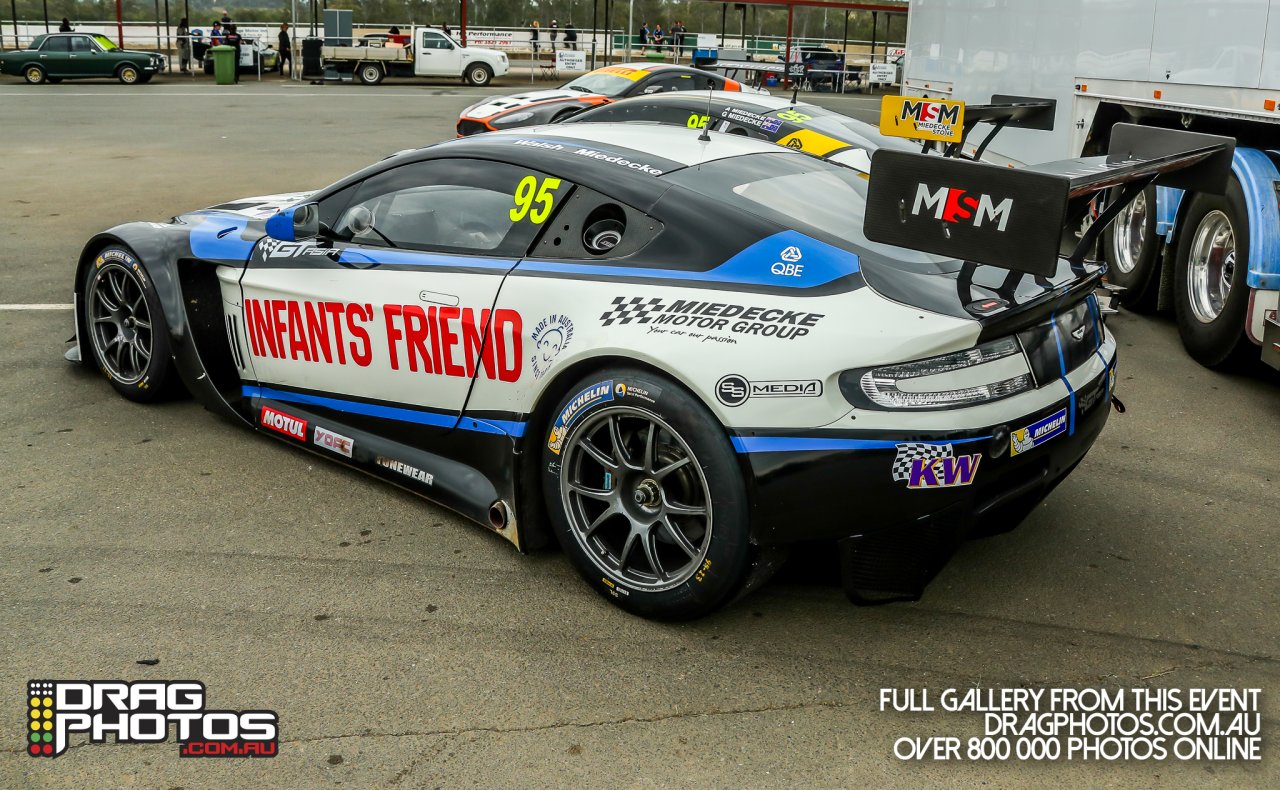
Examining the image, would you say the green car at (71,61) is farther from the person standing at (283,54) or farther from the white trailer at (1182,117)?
the white trailer at (1182,117)

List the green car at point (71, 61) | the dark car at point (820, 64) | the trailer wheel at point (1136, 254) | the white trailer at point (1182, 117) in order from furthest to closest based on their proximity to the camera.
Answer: the dark car at point (820, 64), the green car at point (71, 61), the trailer wheel at point (1136, 254), the white trailer at point (1182, 117)

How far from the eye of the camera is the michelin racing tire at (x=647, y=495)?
3150 mm

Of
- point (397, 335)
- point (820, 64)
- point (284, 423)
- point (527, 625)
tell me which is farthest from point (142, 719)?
point (820, 64)

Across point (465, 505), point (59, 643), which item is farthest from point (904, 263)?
point (59, 643)

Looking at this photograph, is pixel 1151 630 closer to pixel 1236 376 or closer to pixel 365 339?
pixel 365 339

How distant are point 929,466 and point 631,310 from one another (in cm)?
98

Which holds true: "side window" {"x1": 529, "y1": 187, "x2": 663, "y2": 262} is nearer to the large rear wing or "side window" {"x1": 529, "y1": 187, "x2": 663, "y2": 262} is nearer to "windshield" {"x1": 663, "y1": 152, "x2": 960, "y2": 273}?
"windshield" {"x1": 663, "y1": 152, "x2": 960, "y2": 273}

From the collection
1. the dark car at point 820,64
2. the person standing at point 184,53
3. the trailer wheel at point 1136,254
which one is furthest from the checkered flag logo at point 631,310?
the dark car at point 820,64

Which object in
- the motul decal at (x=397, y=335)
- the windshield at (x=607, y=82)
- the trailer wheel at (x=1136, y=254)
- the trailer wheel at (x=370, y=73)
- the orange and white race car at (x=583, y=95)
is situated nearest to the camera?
the motul decal at (x=397, y=335)

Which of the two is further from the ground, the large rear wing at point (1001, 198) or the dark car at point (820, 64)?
the dark car at point (820, 64)

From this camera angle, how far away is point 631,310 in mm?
3348

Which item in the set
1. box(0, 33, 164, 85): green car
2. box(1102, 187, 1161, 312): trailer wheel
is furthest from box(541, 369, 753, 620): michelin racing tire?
box(0, 33, 164, 85): green car

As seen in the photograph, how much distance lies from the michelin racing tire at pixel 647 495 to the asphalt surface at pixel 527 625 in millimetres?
157

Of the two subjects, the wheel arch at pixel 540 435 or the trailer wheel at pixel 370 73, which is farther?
the trailer wheel at pixel 370 73
